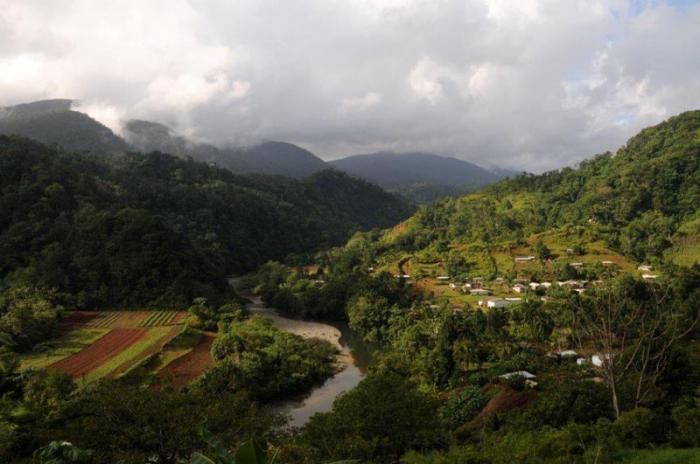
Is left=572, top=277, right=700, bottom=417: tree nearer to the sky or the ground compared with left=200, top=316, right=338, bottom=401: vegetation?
nearer to the sky

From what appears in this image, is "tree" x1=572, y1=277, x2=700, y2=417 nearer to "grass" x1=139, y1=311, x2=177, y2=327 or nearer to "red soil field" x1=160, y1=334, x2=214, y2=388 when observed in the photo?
"red soil field" x1=160, y1=334, x2=214, y2=388

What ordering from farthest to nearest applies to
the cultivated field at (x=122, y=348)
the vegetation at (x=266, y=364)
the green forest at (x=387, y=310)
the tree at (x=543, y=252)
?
the tree at (x=543, y=252) → the cultivated field at (x=122, y=348) → the vegetation at (x=266, y=364) → the green forest at (x=387, y=310)

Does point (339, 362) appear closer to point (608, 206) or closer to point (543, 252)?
point (543, 252)

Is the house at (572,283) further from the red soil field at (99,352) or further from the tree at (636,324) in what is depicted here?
the red soil field at (99,352)

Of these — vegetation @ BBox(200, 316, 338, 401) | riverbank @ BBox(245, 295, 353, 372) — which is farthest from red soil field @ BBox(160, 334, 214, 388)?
riverbank @ BBox(245, 295, 353, 372)

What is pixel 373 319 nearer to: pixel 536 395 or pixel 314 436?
pixel 536 395

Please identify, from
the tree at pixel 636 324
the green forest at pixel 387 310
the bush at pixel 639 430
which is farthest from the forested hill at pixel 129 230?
the bush at pixel 639 430
